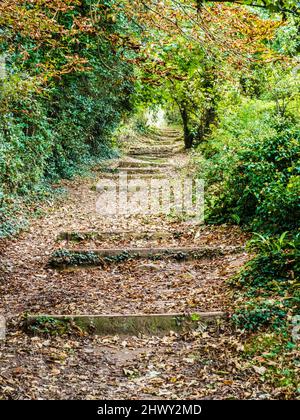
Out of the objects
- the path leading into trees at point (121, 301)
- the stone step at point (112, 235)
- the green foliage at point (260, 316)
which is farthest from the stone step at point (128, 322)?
the stone step at point (112, 235)

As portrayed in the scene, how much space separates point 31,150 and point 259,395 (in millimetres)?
7925

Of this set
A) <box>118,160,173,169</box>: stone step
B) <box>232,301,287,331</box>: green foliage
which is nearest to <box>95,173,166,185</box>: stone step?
<box>118,160,173,169</box>: stone step

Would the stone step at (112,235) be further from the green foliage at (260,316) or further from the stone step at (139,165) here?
the stone step at (139,165)

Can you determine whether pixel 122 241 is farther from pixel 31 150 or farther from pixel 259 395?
pixel 259 395

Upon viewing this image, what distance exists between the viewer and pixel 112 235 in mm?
8102

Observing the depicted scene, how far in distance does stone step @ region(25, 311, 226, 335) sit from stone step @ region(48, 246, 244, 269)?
197 centimetres

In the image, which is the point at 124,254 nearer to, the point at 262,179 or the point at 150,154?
the point at 262,179

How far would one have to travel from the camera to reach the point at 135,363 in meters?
4.41

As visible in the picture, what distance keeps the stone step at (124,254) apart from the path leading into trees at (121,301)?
0.02 meters

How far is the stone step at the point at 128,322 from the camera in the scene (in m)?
4.95

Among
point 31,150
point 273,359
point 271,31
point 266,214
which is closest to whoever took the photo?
point 273,359

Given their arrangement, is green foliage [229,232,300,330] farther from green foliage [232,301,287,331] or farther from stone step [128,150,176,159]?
stone step [128,150,176,159]

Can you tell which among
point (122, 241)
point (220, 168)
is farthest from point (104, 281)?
point (220, 168)

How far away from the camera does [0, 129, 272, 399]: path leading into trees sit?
13.1ft
